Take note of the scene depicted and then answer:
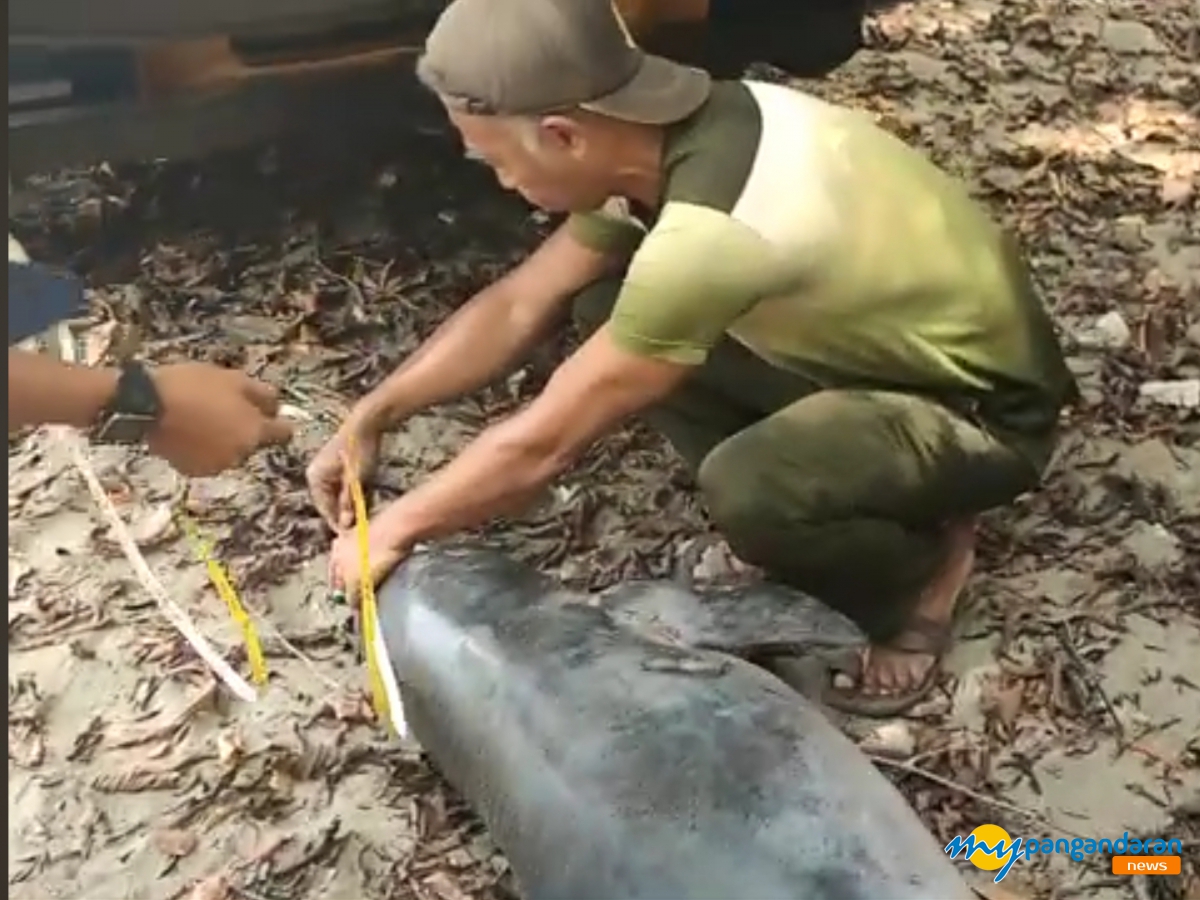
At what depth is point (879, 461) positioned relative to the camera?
4.76 ft

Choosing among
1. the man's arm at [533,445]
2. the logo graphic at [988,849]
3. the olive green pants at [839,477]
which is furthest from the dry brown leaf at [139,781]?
the logo graphic at [988,849]

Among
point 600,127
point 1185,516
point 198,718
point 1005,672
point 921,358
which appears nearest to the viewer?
point 600,127

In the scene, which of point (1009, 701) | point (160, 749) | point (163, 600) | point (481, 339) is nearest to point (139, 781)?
point (160, 749)

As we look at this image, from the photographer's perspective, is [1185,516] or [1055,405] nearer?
[1055,405]

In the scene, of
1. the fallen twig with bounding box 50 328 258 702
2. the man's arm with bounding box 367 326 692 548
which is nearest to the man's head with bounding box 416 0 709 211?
the man's arm with bounding box 367 326 692 548

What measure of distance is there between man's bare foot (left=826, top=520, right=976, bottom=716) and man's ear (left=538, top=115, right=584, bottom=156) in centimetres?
49

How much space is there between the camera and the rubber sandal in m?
1.50

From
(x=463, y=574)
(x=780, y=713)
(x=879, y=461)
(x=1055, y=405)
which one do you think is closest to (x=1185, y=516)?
(x=1055, y=405)

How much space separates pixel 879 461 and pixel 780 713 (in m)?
0.21

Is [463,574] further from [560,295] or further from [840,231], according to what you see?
[840,231]

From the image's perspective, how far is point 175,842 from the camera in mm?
1345

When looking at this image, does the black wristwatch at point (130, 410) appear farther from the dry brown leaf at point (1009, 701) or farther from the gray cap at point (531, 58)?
Result: the dry brown leaf at point (1009, 701)

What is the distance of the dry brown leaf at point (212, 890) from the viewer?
133 cm

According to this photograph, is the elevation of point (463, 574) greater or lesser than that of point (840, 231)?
lesser
